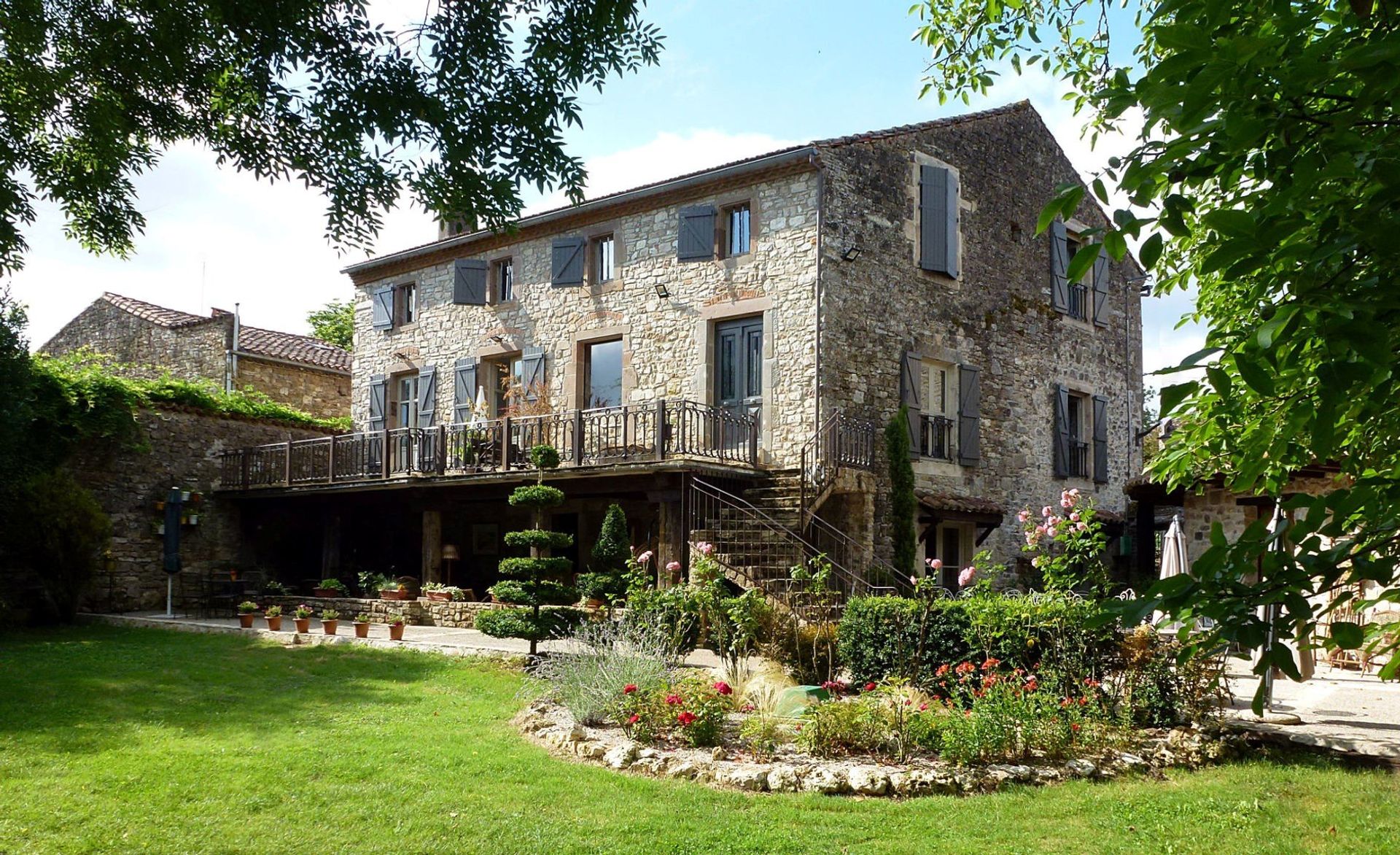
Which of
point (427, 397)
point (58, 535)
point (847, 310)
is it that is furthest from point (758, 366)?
point (58, 535)

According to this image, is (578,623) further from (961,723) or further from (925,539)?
(925,539)

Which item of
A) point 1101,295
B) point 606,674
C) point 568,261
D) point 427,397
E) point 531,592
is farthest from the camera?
point 1101,295

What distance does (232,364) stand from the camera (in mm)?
23219

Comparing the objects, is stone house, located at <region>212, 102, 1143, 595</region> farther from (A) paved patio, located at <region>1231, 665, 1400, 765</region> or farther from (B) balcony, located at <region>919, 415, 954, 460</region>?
(A) paved patio, located at <region>1231, 665, 1400, 765</region>

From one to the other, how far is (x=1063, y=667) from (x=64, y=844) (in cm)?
659

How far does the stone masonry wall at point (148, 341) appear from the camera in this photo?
23672 millimetres

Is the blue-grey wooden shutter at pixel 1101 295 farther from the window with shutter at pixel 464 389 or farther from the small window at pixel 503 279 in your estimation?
the window with shutter at pixel 464 389

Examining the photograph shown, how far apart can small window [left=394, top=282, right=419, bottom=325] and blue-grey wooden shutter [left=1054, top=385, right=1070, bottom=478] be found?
1238cm

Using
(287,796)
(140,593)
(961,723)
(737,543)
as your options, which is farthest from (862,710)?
(140,593)

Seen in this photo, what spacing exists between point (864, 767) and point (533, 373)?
12.5 metres

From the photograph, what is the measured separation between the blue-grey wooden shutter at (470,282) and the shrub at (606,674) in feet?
36.1

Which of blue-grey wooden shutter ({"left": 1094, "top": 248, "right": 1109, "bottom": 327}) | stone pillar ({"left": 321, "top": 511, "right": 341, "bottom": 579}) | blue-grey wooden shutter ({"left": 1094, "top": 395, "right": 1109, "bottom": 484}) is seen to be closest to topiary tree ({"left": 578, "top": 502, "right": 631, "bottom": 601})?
stone pillar ({"left": 321, "top": 511, "right": 341, "bottom": 579})

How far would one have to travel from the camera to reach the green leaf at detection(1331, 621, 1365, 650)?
205cm

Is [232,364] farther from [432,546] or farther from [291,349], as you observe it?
[432,546]
